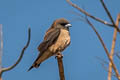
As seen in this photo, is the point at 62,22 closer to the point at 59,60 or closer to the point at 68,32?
the point at 68,32

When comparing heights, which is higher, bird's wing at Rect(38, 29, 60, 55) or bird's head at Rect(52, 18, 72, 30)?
bird's head at Rect(52, 18, 72, 30)

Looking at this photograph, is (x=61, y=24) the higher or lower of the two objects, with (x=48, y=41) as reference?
higher

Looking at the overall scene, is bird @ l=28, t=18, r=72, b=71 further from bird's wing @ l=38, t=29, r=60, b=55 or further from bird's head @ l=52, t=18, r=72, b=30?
bird's head @ l=52, t=18, r=72, b=30

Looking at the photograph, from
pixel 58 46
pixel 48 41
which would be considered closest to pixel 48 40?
pixel 48 41

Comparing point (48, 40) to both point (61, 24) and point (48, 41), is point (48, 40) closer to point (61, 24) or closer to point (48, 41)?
point (48, 41)

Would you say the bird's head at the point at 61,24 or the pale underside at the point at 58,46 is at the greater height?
the bird's head at the point at 61,24

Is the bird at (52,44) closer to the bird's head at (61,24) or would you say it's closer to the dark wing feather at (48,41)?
the dark wing feather at (48,41)

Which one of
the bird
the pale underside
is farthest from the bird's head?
the pale underside

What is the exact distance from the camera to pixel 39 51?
5.88 meters

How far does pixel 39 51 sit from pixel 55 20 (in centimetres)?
116

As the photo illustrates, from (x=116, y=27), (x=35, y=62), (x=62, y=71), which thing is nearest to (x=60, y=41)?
(x=35, y=62)

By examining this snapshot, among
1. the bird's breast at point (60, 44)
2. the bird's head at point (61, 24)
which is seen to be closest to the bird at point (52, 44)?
the bird's breast at point (60, 44)

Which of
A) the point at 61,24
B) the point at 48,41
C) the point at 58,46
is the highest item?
the point at 61,24

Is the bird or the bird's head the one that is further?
the bird's head
